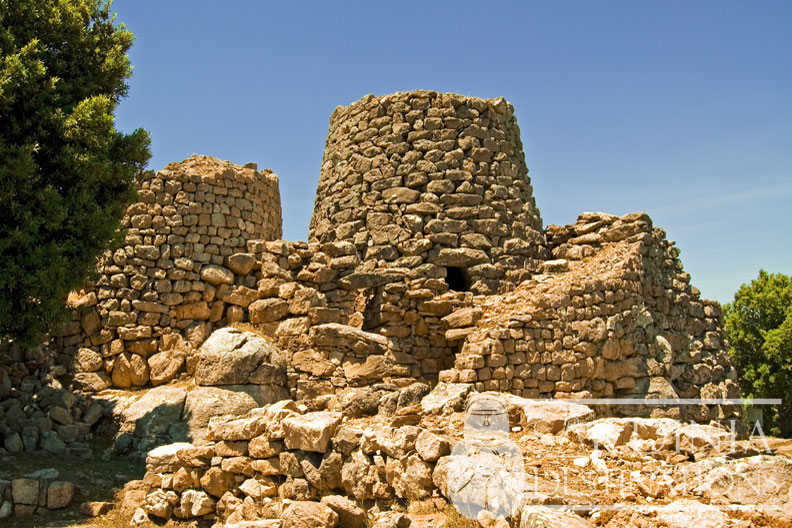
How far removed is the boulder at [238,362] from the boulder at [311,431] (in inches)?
125

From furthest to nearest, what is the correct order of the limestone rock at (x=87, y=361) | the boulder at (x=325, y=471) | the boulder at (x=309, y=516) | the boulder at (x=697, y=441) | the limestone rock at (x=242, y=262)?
the limestone rock at (x=242, y=262), the limestone rock at (x=87, y=361), the boulder at (x=325, y=471), the boulder at (x=309, y=516), the boulder at (x=697, y=441)

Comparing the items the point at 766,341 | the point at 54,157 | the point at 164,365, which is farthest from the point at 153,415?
the point at 766,341

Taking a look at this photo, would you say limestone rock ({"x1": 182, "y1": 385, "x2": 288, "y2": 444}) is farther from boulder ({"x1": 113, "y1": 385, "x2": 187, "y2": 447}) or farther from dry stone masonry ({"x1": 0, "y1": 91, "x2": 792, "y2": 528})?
boulder ({"x1": 113, "y1": 385, "x2": 187, "y2": 447})

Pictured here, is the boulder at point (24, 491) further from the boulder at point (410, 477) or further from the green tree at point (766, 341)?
the green tree at point (766, 341)

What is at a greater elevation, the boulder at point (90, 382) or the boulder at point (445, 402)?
the boulder at point (90, 382)

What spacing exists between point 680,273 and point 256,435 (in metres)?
8.78

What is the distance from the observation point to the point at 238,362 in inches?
389

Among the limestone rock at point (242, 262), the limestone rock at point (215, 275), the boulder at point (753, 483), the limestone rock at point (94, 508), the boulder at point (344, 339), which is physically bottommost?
the limestone rock at point (94, 508)

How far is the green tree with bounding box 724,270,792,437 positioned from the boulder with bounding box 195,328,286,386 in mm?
19384

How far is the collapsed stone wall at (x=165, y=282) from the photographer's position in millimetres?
10922

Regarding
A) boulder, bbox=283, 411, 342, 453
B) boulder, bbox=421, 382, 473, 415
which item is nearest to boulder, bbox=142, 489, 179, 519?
boulder, bbox=283, 411, 342, 453

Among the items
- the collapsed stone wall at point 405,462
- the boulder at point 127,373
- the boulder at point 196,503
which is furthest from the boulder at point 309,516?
the boulder at point 127,373

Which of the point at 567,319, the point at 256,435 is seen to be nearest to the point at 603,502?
the point at 256,435

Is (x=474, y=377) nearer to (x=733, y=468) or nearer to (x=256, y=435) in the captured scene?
(x=256, y=435)
